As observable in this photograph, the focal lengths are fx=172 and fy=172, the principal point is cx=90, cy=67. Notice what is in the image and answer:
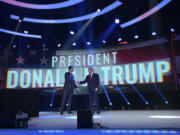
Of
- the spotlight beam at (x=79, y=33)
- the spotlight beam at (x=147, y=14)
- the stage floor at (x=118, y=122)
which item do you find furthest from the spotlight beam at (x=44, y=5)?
Result: the stage floor at (x=118, y=122)

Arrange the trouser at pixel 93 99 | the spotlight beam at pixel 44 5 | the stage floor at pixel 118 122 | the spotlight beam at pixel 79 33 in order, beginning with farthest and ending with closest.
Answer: the spotlight beam at pixel 79 33 → the spotlight beam at pixel 44 5 → the trouser at pixel 93 99 → the stage floor at pixel 118 122

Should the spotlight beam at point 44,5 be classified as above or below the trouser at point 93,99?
above

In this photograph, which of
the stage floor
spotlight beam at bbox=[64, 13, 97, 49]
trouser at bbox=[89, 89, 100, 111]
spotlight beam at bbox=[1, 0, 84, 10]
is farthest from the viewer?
spotlight beam at bbox=[64, 13, 97, 49]

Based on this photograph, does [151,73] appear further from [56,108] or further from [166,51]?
[56,108]

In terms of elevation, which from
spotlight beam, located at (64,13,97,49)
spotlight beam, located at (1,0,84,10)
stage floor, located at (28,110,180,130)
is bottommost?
stage floor, located at (28,110,180,130)

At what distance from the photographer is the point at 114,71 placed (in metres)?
7.36

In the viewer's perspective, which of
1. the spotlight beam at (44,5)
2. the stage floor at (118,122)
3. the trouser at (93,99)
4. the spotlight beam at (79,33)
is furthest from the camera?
the spotlight beam at (79,33)

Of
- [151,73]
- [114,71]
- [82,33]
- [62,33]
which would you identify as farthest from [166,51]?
[62,33]

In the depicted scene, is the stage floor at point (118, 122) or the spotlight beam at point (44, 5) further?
the spotlight beam at point (44, 5)

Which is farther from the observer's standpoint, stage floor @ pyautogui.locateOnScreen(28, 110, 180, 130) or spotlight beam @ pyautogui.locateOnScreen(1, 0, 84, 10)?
spotlight beam @ pyautogui.locateOnScreen(1, 0, 84, 10)

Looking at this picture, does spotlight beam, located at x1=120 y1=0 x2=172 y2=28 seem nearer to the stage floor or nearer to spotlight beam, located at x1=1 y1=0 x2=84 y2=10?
spotlight beam, located at x1=1 y1=0 x2=84 y2=10

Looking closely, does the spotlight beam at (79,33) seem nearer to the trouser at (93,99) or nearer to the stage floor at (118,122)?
the trouser at (93,99)

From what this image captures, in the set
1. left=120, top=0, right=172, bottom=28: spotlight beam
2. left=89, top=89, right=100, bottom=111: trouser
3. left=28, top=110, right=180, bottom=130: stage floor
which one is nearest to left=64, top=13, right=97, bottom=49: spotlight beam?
left=120, top=0, right=172, bottom=28: spotlight beam

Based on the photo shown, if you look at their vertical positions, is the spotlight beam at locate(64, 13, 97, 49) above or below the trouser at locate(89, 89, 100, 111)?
above
